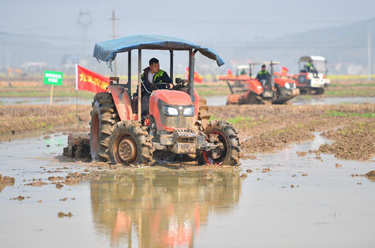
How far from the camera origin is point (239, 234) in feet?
25.5

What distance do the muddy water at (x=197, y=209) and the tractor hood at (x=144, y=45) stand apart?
215cm

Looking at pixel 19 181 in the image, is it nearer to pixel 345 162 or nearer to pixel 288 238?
pixel 288 238

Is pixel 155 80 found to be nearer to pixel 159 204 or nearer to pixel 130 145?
pixel 130 145

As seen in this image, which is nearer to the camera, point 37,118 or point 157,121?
point 157,121

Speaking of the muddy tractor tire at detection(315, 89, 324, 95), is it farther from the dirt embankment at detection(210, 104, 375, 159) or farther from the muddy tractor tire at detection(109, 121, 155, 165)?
the muddy tractor tire at detection(109, 121, 155, 165)

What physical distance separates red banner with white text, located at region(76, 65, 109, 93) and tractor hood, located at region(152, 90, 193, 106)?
15.3 metres

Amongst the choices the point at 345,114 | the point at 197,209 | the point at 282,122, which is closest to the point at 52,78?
the point at 282,122

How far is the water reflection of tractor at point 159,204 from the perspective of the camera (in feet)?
25.2

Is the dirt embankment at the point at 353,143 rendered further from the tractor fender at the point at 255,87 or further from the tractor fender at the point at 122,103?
the tractor fender at the point at 255,87

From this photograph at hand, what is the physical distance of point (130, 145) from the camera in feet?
42.0

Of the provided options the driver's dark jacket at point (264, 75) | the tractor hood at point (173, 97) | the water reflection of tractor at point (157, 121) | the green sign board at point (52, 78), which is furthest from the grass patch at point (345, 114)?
the tractor hood at point (173, 97)

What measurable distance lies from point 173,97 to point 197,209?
13.1 ft

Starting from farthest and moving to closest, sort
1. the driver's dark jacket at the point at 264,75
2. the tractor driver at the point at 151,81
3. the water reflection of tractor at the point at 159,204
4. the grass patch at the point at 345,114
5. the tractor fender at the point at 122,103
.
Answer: the driver's dark jacket at the point at 264,75 → the grass patch at the point at 345,114 → the tractor fender at the point at 122,103 → the tractor driver at the point at 151,81 → the water reflection of tractor at the point at 159,204

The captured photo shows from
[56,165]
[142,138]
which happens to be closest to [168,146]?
[142,138]
